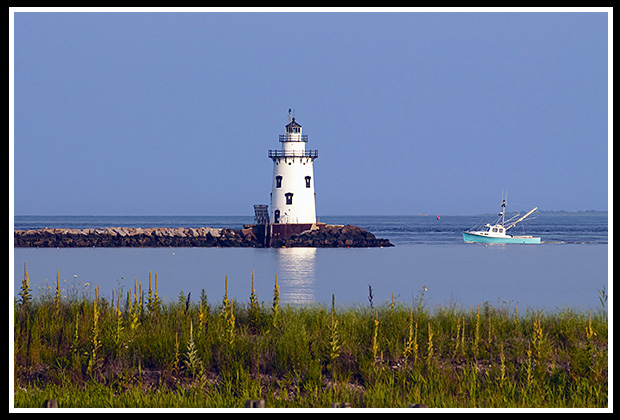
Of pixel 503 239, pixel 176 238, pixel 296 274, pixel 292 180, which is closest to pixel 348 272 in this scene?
pixel 296 274

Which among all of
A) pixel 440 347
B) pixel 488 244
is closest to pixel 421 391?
pixel 440 347

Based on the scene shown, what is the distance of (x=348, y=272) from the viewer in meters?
45.5

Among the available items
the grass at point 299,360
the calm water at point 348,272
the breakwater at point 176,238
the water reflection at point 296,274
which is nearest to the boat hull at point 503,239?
the calm water at point 348,272

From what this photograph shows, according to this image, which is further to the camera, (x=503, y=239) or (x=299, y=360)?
(x=503, y=239)

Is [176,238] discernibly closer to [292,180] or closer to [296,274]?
[292,180]

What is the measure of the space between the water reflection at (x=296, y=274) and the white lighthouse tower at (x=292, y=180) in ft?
10.2

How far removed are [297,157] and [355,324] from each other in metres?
46.7

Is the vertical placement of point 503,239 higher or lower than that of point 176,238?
lower

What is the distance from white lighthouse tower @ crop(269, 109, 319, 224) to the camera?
188 ft

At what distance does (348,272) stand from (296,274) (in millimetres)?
3743

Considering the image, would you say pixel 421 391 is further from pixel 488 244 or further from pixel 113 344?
pixel 488 244

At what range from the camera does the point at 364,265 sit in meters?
50.4

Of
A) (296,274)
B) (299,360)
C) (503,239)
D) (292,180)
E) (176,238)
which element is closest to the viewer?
(299,360)

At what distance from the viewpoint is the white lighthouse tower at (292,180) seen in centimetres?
5728
